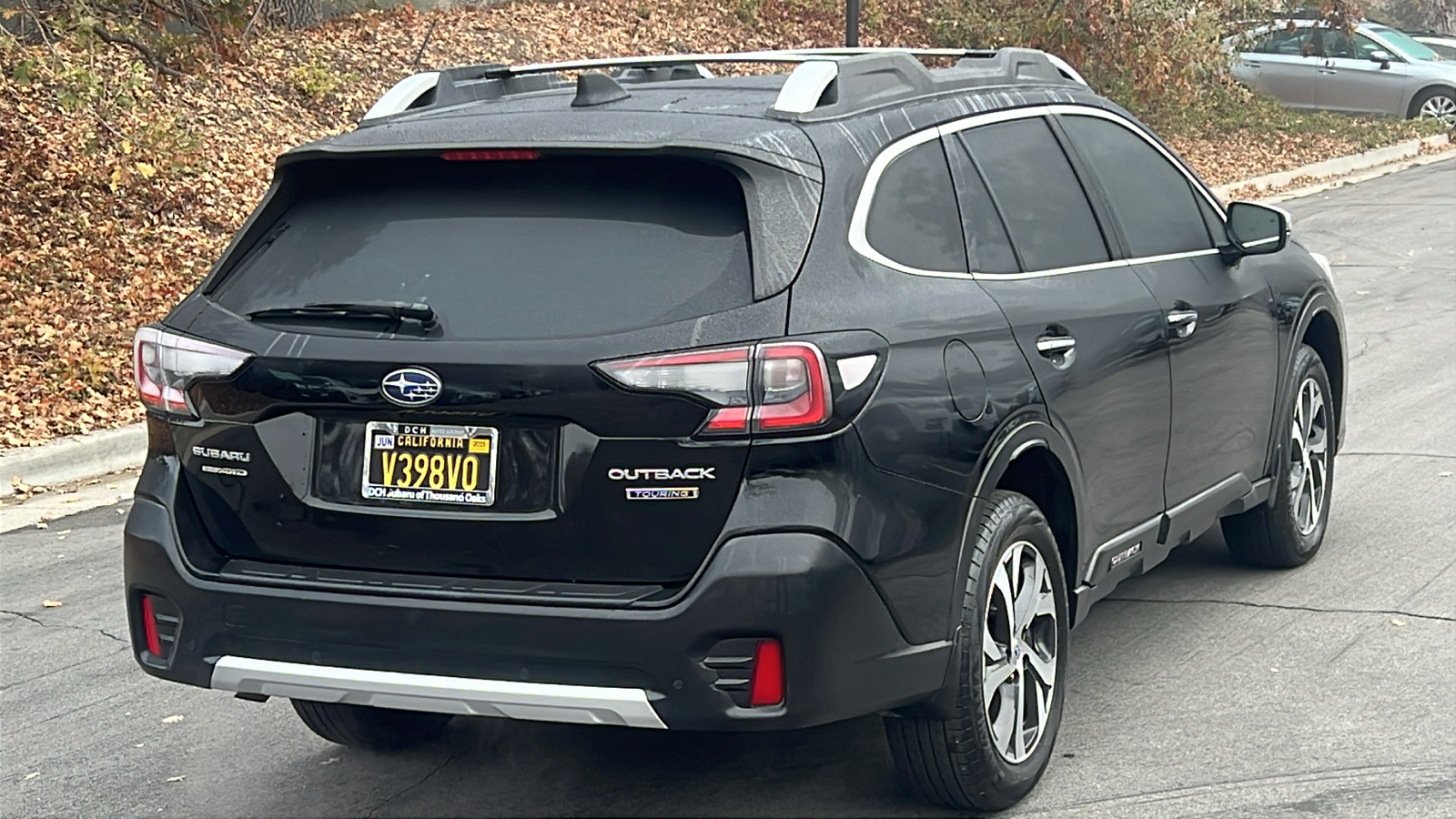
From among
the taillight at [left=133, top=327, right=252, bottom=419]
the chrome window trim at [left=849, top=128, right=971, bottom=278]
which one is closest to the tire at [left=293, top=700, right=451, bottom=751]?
the taillight at [left=133, top=327, right=252, bottom=419]

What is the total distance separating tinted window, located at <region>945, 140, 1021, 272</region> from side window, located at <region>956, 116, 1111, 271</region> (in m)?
0.05

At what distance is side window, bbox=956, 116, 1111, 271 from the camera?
488 centimetres

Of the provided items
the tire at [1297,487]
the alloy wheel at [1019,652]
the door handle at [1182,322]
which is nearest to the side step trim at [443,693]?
the alloy wheel at [1019,652]

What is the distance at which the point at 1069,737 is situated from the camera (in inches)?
198

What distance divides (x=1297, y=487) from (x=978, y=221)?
246 cm

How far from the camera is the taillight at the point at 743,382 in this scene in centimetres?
378

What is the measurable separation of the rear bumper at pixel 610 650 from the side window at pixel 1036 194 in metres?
1.33

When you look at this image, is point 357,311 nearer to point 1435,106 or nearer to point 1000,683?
point 1000,683

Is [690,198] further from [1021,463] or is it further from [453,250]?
[1021,463]

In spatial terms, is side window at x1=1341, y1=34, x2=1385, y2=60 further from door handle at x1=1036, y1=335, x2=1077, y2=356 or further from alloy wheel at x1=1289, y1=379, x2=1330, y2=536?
door handle at x1=1036, y1=335, x2=1077, y2=356

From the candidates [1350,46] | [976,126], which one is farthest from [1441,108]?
[976,126]

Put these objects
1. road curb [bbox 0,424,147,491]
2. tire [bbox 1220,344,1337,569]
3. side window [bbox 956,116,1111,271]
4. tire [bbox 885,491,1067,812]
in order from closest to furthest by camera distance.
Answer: tire [bbox 885,491,1067,812] → side window [bbox 956,116,1111,271] → tire [bbox 1220,344,1337,569] → road curb [bbox 0,424,147,491]

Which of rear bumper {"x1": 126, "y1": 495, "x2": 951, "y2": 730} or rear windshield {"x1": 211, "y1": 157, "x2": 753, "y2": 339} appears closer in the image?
rear bumper {"x1": 126, "y1": 495, "x2": 951, "y2": 730}

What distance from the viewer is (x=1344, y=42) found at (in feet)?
86.9
